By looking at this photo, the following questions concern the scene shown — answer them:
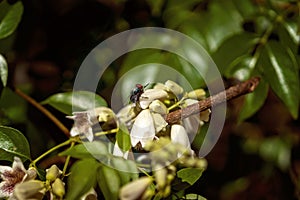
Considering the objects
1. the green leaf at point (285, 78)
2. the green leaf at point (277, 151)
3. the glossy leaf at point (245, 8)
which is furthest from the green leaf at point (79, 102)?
the green leaf at point (277, 151)

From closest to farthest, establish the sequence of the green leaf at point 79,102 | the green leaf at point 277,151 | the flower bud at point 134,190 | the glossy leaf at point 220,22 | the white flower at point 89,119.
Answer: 1. the flower bud at point 134,190
2. the white flower at point 89,119
3. the green leaf at point 79,102
4. the glossy leaf at point 220,22
5. the green leaf at point 277,151

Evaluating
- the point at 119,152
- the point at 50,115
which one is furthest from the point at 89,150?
the point at 50,115

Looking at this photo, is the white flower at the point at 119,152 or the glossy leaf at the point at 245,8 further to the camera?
the glossy leaf at the point at 245,8

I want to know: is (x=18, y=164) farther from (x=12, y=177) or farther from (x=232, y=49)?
(x=232, y=49)

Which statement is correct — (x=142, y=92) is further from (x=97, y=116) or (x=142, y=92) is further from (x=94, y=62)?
(x=94, y=62)

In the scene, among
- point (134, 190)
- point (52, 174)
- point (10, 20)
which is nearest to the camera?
point (134, 190)

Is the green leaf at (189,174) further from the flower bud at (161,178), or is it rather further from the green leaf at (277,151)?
the green leaf at (277,151)

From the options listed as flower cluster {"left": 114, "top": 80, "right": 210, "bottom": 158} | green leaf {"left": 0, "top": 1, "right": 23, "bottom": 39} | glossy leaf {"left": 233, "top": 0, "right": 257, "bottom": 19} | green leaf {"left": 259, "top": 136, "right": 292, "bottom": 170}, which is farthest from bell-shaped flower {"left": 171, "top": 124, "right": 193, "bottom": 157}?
green leaf {"left": 259, "top": 136, "right": 292, "bottom": 170}
